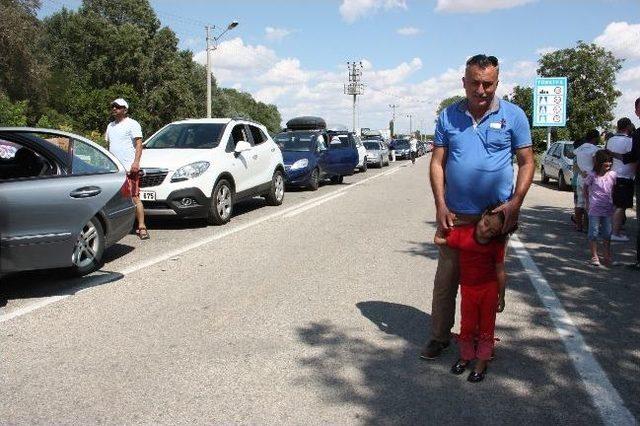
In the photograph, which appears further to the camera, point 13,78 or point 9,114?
point 13,78

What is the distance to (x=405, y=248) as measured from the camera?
27.3 ft

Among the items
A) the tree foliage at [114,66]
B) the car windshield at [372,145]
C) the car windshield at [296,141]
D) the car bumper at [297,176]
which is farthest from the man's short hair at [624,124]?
the tree foliage at [114,66]

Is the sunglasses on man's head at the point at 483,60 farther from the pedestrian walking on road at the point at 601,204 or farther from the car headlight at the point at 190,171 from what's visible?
the car headlight at the point at 190,171

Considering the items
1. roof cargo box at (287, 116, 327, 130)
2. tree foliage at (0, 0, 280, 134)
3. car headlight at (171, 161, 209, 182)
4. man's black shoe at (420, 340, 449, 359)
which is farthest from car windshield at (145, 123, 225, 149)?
tree foliage at (0, 0, 280, 134)

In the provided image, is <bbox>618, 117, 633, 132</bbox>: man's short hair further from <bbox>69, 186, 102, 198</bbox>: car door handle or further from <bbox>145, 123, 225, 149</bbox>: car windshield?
<bbox>69, 186, 102, 198</bbox>: car door handle

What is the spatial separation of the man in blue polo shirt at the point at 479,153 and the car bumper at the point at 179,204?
6.27 metres

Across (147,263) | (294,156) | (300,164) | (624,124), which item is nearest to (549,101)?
(294,156)

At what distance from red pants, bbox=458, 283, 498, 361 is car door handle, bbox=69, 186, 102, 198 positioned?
3888mm

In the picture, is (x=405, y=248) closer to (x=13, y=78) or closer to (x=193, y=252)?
(x=193, y=252)

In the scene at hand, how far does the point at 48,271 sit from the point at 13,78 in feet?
122

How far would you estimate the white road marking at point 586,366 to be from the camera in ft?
11.1

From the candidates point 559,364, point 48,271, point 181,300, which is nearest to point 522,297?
point 559,364

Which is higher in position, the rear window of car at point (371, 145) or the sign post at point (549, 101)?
the sign post at point (549, 101)

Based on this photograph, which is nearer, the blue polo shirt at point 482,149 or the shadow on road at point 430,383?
the shadow on road at point 430,383
